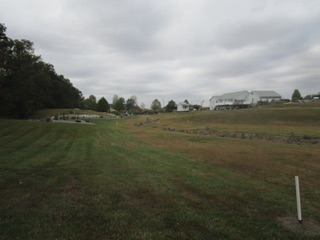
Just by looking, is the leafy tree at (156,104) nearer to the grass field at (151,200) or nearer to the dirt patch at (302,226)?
the grass field at (151,200)

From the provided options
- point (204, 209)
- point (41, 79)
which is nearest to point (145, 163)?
point (204, 209)

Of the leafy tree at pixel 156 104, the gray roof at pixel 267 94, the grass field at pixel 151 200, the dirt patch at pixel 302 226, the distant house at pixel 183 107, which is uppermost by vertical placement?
the gray roof at pixel 267 94

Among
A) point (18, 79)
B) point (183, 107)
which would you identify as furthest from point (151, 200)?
point (183, 107)

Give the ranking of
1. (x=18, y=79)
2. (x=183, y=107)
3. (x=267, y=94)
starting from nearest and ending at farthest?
1. (x=18, y=79)
2. (x=267, y=94)
3. (x=183, y=107)

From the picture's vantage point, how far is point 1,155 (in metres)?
11.1

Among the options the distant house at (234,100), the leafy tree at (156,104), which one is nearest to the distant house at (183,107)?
the leafy tree at (156,104)

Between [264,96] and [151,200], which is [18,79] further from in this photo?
[264,96]

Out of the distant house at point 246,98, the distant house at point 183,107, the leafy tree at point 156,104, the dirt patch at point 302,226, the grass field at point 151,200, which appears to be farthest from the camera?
the leafy tree at point 156,104

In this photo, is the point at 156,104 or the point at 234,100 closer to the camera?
the point at 234,100

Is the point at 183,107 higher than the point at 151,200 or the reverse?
higher

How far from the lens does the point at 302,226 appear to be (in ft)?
16.4

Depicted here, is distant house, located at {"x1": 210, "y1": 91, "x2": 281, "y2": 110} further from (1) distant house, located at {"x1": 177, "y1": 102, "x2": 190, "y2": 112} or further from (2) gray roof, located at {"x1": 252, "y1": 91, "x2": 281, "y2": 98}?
(1) distant house, located at {"x1": 177, "y1": 102, "x2": 190, "y2": 112}

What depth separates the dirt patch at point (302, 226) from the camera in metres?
4.77

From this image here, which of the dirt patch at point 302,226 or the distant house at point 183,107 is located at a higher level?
the distant house at point 183,107
